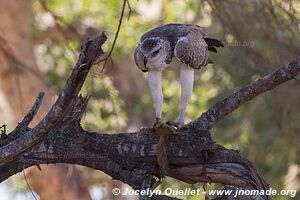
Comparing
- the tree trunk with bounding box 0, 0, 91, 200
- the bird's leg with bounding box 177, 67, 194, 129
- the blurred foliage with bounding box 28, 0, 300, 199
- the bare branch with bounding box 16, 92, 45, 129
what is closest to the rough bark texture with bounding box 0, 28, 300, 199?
the bare branch with bounding box 16, 92, 45, 129

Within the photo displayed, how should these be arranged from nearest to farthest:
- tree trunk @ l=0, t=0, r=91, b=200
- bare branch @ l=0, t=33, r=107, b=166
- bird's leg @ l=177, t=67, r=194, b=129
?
1. bare branch @ l=0, t=33, r=107, b=166
2. bird's leg @ l=177, t=67, r=194, b=129
3. tree trunk @ l=0, t=0, r=91, b=200

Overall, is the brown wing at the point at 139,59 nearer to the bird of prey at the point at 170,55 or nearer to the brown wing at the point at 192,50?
the bird of prey at the point at 170,55

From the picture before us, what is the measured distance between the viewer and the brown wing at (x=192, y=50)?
3.68 meters

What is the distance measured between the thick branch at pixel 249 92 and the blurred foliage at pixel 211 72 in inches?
104

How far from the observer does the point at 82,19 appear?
916 centimetres

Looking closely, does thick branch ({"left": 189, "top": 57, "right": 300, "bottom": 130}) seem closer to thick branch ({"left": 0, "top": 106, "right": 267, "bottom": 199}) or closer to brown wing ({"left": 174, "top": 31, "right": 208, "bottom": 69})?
thick branch ({"left": 0, "top": 106, "right": 267, "bottom": 199})

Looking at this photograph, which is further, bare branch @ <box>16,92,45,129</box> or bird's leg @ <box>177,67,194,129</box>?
bird's leg @ <box>177,67,194,129</box>

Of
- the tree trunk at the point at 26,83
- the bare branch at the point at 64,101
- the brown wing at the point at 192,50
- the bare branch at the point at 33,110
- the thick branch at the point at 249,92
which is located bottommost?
the bare branch at the point at 64,101

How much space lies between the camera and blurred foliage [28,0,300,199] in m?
6.80

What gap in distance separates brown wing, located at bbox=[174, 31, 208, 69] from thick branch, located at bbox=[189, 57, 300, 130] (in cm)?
24

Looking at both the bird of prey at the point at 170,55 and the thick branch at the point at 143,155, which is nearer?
the thick branch at the point at 143,155

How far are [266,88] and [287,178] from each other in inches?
225

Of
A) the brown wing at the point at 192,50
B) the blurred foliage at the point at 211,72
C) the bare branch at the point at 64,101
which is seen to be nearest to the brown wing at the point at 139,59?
the brown wing at the point at 192,50

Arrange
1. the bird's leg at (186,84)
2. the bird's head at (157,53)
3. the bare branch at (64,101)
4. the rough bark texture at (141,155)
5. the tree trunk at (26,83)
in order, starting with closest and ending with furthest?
the bare branch at (64,101)
the rough bark texture at (141,155)
the bird's head at (157,53)
the bird's leg at (186,84)
the tree trunk at (26,83)
